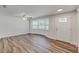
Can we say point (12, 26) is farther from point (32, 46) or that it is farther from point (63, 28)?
point (63, 28)

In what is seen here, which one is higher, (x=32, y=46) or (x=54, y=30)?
(x=54, y=30)

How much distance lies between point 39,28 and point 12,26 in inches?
15.5

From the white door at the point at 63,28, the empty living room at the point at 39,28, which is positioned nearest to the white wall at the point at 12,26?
the empty living room at the point at 39,28

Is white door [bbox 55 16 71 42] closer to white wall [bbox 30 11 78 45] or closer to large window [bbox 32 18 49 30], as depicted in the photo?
white wall [bbox 30 11 78 45]

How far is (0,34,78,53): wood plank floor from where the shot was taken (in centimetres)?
183

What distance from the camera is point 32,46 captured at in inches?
72.9

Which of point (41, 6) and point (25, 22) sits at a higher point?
point (41, 6)

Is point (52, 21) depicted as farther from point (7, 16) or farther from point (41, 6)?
point (7, 16)

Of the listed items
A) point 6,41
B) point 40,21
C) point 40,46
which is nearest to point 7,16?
point 6,41

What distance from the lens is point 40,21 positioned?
1.90 metres

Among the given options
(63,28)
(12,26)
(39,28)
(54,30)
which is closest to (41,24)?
(39,28)

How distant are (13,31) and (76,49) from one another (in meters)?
0.92

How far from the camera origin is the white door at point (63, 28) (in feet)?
6.08

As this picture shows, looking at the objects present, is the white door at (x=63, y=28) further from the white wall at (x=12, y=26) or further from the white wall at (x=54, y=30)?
the white wall at (x=12, y=26)
